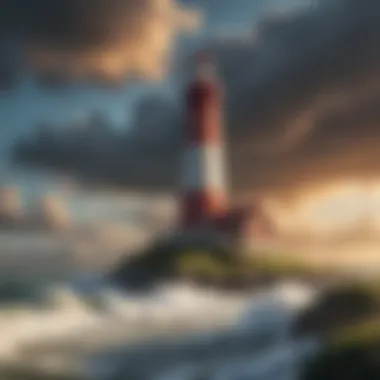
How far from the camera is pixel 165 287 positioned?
1.74 metres

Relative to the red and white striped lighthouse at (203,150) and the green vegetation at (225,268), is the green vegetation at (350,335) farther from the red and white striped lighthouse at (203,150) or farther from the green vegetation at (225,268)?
the red and white striped lighthouse at (203,150)

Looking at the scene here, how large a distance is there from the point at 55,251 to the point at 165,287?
25 centimetres

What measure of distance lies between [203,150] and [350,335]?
48 cm

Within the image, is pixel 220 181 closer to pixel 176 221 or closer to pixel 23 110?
pixel 176 221

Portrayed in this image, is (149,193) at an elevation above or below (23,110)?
below

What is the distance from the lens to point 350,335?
1669mm

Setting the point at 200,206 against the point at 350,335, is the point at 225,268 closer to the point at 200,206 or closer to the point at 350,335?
the point at 200,206

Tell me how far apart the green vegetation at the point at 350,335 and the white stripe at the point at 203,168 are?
330mm

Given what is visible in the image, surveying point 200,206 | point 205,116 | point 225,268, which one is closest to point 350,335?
point 225,268

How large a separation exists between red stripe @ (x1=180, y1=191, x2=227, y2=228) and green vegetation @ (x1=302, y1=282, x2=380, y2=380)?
29cm

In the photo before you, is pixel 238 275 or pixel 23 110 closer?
pixel 238 275

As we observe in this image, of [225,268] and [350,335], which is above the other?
[225,268]

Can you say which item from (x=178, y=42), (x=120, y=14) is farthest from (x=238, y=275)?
(x=120, y=14)

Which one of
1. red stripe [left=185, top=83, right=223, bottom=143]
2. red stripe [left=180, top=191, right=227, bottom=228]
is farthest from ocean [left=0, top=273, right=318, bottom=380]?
red stripe [left=185, top=83, right=223, bottom=143]
